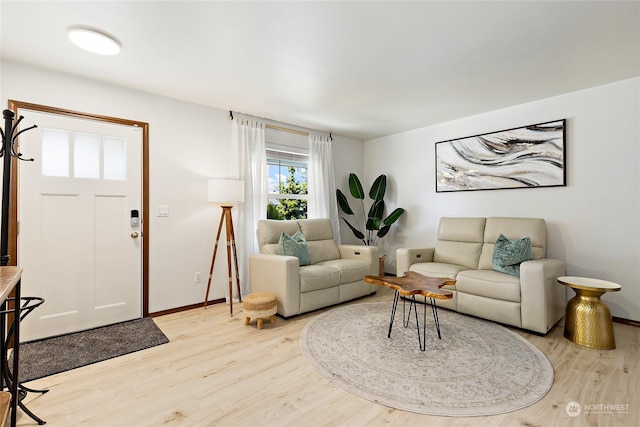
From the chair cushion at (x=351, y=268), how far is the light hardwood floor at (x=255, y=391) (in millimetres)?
1083

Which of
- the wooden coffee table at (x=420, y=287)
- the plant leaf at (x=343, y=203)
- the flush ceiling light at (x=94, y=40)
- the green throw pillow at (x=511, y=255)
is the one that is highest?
the flush ceiling light at (x=94, y=40)

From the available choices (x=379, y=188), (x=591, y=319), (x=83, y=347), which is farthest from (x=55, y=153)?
(x=591, y=319)

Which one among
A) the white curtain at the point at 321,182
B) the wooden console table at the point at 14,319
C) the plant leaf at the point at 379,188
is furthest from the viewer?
the plant leaf at the point at 379,188

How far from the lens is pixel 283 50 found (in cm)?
230

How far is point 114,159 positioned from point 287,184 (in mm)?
2115

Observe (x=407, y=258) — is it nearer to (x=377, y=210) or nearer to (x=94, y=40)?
(x=377, y=210)

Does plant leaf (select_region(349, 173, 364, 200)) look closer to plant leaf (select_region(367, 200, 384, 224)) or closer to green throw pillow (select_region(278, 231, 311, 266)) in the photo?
plant leaf (select_region(367, 200, 384, 224))

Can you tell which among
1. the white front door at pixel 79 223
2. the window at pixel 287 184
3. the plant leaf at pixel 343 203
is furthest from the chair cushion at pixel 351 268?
the white front door at pixel 79 223

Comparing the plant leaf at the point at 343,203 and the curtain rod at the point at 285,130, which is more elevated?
the curtain rod at the point at 285,130

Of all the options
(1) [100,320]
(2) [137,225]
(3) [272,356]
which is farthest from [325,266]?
(1) [100,320]

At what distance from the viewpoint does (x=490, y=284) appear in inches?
109

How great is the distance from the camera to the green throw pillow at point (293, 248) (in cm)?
337

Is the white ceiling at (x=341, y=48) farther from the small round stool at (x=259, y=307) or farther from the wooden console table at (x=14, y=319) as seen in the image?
the small round stool at (x=259, y=307)

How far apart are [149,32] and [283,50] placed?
3.03 ft
